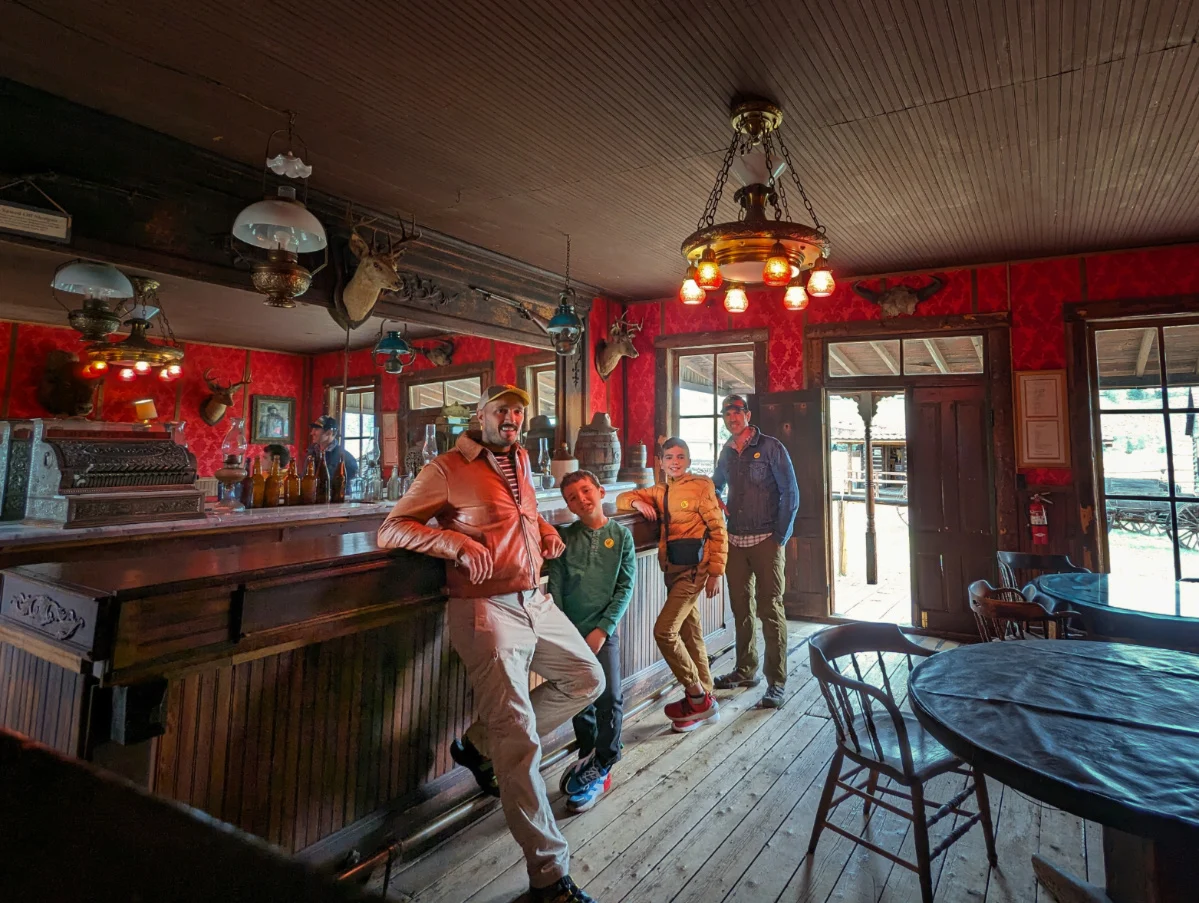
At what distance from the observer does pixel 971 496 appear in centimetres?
520

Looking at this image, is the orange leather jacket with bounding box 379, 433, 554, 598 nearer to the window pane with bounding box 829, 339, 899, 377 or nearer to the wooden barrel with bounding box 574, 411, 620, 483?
the wooden barrel with bounding box 574, 411, 620, 483

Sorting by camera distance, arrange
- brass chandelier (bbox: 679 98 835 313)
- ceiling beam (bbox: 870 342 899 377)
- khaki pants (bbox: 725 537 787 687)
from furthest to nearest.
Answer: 1. ceiling beam (bbox: 870 342 899 377)
2. khaki pants (bbox: 725 537 787 687)
3. brass chandelier (bbox: 679 98 835 313)

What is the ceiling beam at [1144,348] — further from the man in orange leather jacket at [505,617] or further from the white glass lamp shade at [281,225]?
the white glass lamp shade at [281,225]

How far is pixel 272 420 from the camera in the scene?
298 inches

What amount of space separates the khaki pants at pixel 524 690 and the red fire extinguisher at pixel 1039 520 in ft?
14.1

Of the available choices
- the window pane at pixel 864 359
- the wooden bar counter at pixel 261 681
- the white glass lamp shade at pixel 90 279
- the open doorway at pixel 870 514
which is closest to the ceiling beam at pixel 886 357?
the window pane at pixel 864 359

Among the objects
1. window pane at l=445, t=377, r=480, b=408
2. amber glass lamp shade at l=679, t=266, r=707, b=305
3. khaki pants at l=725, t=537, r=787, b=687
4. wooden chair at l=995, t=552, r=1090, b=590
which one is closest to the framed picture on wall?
wooden chair at l=995, t=552, r=1090, b=590

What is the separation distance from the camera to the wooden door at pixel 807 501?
562 centimetres

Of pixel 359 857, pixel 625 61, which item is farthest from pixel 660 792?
pixel 625 61

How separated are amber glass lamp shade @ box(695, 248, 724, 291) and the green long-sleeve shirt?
1.27 meters

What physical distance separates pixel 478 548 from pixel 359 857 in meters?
1.14

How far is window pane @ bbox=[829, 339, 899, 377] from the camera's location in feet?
18.3

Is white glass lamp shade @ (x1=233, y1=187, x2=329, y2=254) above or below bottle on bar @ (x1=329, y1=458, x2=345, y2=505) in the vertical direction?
above

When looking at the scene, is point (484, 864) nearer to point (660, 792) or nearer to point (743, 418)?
point (660, 792)
